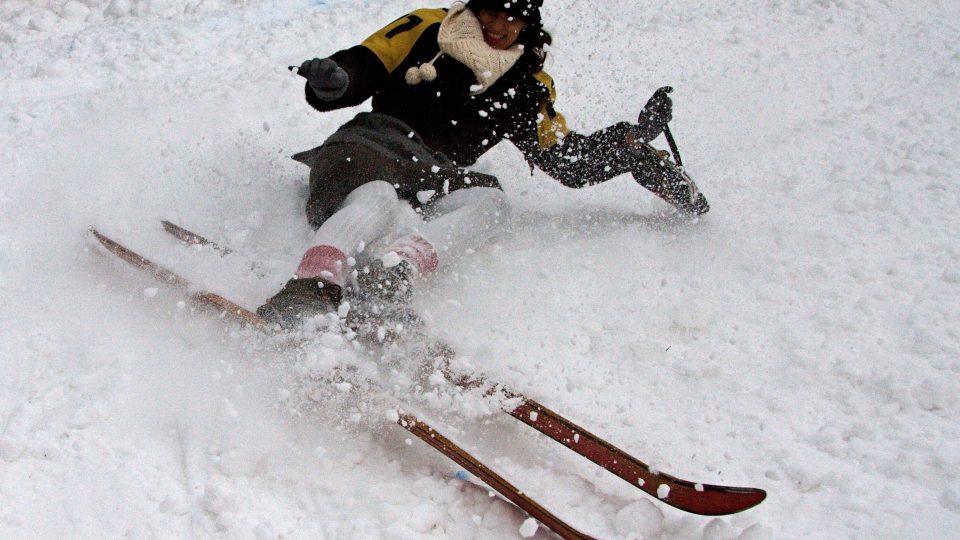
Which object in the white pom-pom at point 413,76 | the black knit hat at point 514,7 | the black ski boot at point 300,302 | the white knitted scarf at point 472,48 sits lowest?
the black ski boot at point 300,302

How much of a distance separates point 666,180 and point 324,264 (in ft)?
5.04

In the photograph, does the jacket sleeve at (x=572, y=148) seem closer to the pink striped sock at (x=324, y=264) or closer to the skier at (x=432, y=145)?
the skier at (x=432, y=145)

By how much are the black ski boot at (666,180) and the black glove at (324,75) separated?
1259 mm

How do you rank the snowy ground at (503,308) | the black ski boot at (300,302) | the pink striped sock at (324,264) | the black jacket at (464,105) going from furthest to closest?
the black jacket at (464,105), the pink striped sock at (324,264), the black ski boot at (300,302), the snowy ground at (503,308)

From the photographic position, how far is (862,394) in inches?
89.4

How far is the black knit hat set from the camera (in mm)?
2713

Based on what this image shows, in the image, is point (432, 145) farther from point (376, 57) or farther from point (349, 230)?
point (349, 230)

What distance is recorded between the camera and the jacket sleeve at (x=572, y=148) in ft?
10.2

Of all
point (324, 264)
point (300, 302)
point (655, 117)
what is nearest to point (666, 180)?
point (655, 117)

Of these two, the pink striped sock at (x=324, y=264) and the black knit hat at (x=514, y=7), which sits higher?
the black knit hat at (x=514, y=7)

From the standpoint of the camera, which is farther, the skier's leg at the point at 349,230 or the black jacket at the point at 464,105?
the black jacket at the point at 464,105

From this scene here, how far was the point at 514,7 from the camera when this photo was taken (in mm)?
2723

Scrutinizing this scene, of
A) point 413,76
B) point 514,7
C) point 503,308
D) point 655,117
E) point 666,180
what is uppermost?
point 514,7

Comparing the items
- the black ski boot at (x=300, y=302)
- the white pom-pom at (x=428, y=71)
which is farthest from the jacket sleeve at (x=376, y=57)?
the black ski boot at (x=300, y=302)
